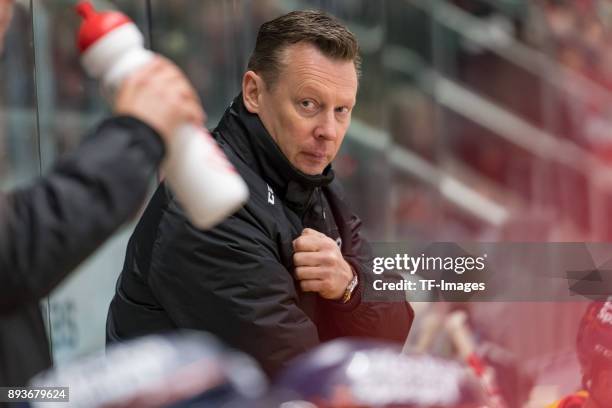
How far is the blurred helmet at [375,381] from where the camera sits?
1062mm

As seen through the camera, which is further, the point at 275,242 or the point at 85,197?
the point at 275,242

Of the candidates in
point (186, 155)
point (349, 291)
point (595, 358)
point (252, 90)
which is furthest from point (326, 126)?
point (186, 155)

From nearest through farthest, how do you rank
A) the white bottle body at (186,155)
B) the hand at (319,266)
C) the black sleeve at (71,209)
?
the black sleeve at (71,209)
the white bottle body at (186,155)
the hand at (319,266)

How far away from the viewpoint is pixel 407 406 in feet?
3.58

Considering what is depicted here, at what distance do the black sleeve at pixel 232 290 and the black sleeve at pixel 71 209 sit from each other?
2.13 feet

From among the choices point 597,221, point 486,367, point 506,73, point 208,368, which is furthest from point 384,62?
point 208,368

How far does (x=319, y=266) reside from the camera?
→ 1.69 m

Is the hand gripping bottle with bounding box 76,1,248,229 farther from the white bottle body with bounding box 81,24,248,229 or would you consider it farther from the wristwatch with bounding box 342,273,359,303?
the wristwatch with bounding box 342,273,359,303

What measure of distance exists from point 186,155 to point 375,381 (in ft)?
1.01

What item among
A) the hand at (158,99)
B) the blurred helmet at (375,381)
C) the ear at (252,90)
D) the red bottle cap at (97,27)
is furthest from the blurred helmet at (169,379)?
the ear at (252,90)

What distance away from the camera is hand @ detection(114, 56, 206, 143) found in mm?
963

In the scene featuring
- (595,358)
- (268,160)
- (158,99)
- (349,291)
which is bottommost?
(595,358)

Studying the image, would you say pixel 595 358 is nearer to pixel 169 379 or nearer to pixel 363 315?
pixel 363 315

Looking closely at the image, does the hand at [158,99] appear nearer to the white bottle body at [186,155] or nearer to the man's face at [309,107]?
the white bottle body at [186,155]
